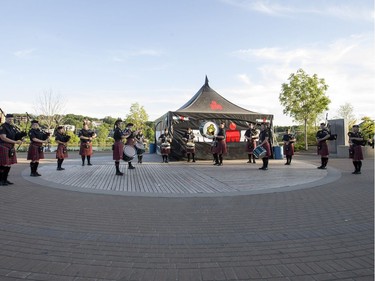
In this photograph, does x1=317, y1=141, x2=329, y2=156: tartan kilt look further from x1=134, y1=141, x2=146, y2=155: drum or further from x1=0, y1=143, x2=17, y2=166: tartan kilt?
x1=0, y1=143, x2=17, y2=166: tartan kilt

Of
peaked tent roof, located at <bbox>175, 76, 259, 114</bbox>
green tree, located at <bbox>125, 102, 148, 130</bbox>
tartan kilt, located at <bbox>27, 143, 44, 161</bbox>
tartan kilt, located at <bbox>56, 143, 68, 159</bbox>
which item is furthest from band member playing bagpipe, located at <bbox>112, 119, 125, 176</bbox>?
green tree, located at <bbox>125, 102, 148, 130</bbox>

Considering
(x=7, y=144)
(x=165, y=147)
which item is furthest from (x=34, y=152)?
(x=165, y=147)

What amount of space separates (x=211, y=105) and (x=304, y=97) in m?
14.1

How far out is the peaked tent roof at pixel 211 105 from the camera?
16281mm

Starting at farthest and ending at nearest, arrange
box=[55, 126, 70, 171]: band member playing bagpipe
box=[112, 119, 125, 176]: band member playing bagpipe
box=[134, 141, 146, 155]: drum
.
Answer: box=[134, 141, 146, 155]: drum
box=[55, 126, 70, 171]: band member playing bagpipe
box=[112, 119, 125, 176]: band member playing bagpipe

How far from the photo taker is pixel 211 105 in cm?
1669

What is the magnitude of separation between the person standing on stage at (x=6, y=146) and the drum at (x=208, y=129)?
9596 mm

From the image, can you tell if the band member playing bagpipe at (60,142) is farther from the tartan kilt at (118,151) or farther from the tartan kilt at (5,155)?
the tartan kilt at (5,155)

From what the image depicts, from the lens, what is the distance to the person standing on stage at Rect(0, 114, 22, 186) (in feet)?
24.6

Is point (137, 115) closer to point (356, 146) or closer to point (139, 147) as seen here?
point (139, 147)

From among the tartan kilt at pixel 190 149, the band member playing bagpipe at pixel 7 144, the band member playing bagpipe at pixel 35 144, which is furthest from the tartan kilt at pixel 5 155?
the tartan kilt at pixel 190 149

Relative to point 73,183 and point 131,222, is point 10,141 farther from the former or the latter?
point 131,222

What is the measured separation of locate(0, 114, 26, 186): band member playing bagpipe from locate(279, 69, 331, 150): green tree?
24245 mm

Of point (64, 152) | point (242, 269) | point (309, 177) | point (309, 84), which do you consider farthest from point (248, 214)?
point (309, 84)
